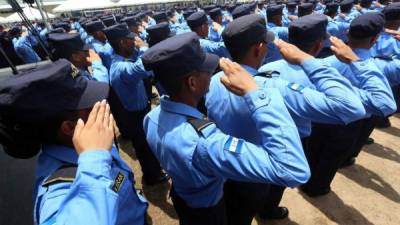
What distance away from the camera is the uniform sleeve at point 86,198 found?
1187 mm

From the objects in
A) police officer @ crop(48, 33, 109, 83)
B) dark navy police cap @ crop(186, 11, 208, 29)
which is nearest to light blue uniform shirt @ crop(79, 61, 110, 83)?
police officer @ crop(48, 33, 109, 83)

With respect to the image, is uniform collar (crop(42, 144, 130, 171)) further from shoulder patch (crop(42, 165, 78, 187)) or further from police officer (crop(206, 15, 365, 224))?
police officer (crop(206, 15, 365, 224))

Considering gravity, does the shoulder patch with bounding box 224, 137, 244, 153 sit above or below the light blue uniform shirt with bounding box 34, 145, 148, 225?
below

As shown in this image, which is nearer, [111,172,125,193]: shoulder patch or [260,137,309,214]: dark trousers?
[111,172,125,193]: shoulder patch

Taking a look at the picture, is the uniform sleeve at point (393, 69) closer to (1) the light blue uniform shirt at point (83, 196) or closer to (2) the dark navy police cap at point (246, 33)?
(2) the dark navy police cap at point (246, 33)

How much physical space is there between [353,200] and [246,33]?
316 centimetres

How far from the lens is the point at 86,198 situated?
48.4 inches

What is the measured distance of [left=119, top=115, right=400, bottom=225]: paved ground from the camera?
3699 mm

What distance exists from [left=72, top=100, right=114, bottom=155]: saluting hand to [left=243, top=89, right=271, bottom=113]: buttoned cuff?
91cm

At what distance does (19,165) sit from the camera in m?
2.50

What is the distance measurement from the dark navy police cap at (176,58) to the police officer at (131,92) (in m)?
1.96

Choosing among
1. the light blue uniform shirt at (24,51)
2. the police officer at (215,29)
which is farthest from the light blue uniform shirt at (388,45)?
the light blue uniform shirt at (24,51)

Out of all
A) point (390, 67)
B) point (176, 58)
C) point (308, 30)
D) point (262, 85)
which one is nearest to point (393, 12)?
point (390, 67)

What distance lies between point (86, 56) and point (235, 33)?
8.13ft
